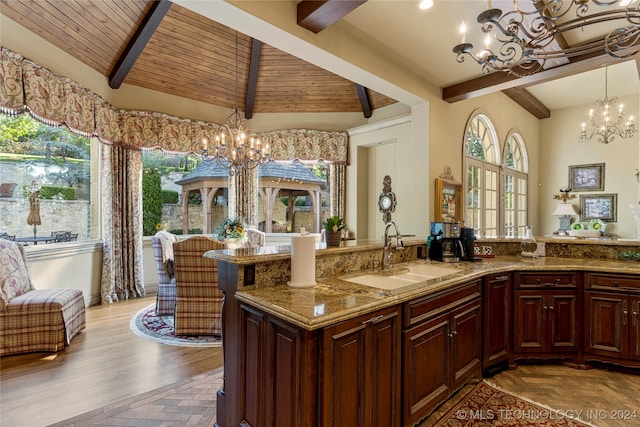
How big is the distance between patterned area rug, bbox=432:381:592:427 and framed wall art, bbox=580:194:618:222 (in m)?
6.65

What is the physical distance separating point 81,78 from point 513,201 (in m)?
8.06

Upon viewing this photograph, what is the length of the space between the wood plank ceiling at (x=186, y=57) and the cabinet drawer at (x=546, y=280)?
152 inches

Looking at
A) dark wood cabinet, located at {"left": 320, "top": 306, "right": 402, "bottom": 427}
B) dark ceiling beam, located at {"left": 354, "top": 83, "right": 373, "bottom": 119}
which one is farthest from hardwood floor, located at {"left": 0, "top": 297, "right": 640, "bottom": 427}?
dark ceiling beam, located at {"left": 354, "top": 83, "right": 373, "bottom": 119}

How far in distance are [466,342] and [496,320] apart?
548 mm

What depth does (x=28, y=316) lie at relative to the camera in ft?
10.0

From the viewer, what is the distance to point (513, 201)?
6.70 meters

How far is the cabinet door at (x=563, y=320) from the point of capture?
2.91 m

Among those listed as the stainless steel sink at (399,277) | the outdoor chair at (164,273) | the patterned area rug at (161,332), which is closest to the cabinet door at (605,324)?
the stainless steel sink at (399,277)

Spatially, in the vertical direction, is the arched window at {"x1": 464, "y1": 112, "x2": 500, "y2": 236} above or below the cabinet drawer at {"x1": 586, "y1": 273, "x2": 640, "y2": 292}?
above

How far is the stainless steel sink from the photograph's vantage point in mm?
2377

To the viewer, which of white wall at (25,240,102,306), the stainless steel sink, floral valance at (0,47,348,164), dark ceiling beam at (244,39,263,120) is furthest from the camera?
dark ceiling beam at (244,39,263,120)

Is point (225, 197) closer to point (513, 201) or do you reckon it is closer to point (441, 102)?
point (441, 102)

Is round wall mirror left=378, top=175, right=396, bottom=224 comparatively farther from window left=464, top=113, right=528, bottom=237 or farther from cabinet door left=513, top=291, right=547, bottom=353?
cabinet door left=513, top=291, right=547, bottom=353

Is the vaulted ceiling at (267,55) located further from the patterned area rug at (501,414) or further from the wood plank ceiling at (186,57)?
the patterned area rug at (501,414)
